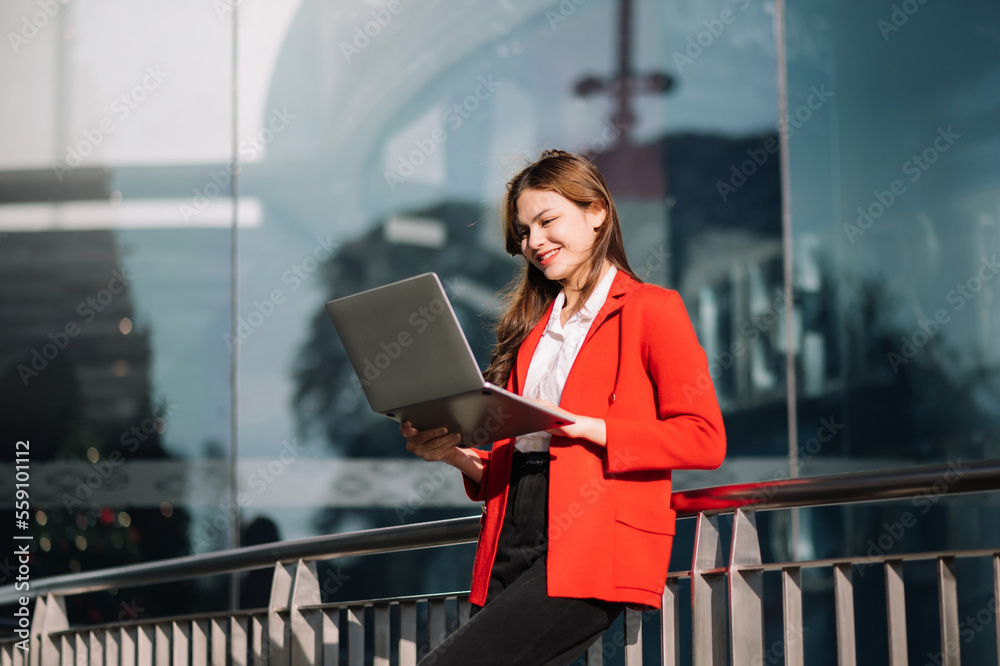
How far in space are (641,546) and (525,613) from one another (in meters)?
0.26

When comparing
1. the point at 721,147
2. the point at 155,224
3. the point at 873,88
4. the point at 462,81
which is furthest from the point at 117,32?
the point at 873,88

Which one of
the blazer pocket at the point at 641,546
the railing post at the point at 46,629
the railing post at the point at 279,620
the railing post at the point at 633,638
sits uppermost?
the blazer pocket at the point at 641,546

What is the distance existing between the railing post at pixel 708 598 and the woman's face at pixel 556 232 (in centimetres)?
70

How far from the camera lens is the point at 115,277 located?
721cm

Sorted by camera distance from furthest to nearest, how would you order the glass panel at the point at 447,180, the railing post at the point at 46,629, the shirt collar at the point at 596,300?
the glass panel at the point at 447,180 → the railing post at the point at 46,629 → the shirt collar at the point at 596,300

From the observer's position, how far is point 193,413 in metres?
7.07

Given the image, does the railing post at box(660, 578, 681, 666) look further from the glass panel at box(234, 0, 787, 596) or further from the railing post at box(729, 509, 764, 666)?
the glass panel at box(234, 0, 787, 596)

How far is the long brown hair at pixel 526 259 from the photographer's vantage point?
2.01 metres

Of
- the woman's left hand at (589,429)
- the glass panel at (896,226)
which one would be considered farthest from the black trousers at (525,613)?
the glass panel at (896,226)

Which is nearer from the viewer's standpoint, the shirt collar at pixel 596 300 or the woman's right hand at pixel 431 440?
the woman's right hand at pixel 431 440

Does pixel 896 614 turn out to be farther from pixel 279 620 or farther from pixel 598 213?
pixel 279 620

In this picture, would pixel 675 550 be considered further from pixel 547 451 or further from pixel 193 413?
pixel 547 451

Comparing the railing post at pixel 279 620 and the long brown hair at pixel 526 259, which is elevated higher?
the long brown hair at pixel 526 259

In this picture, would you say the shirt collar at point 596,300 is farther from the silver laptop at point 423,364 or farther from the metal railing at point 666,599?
the metal railing at point 666,599
